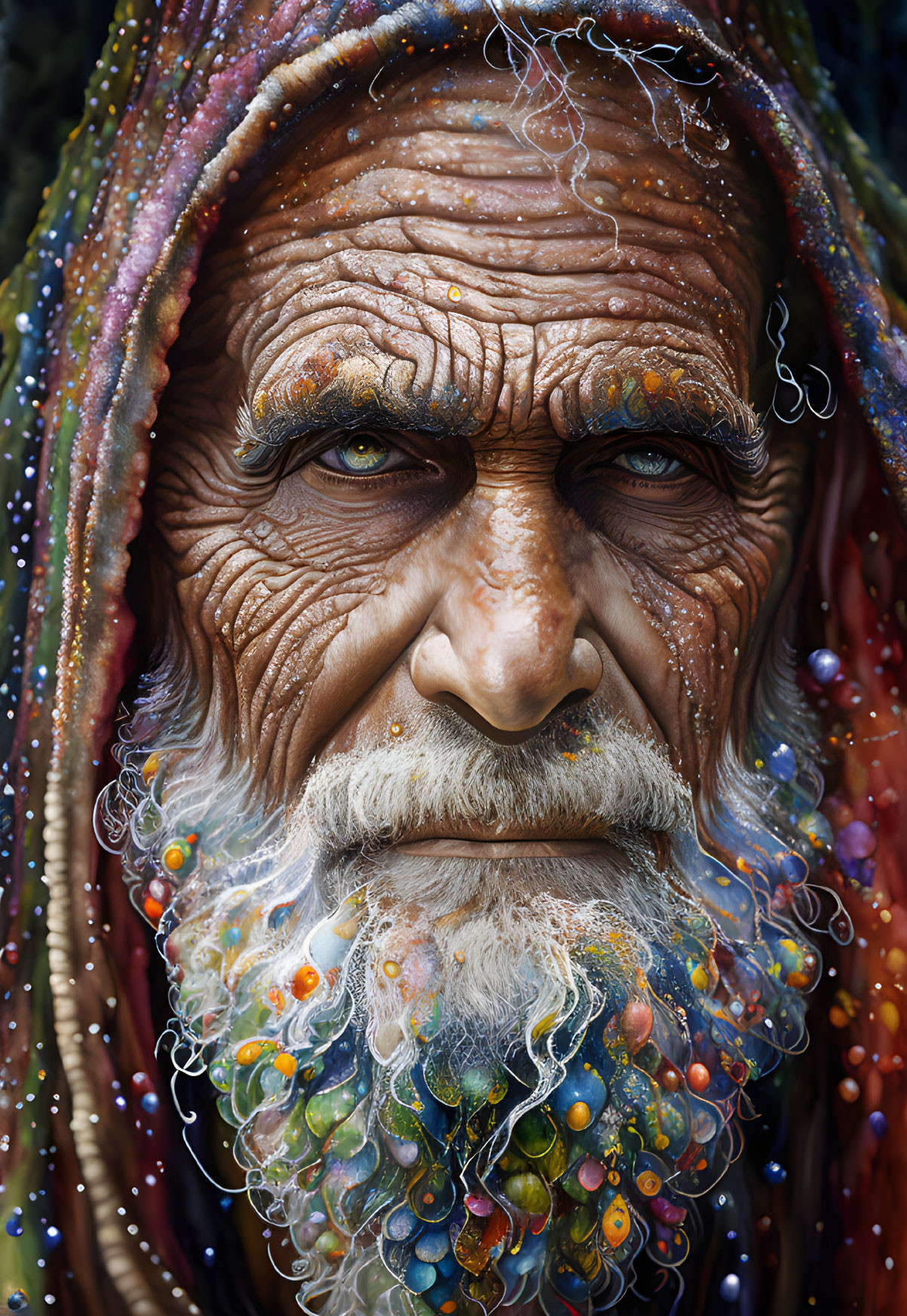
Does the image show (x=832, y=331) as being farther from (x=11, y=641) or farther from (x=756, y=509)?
(x=11, y=641)

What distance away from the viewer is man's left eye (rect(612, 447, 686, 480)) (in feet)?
4.49

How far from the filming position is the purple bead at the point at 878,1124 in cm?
146

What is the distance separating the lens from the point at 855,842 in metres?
1.49

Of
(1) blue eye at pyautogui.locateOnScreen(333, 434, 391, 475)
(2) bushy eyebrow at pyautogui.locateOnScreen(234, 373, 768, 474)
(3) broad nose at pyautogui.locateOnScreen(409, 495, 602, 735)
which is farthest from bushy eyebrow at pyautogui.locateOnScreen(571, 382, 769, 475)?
(1) blue eye at pyautogui.locateOnScreen(333, 434, 391, 475)

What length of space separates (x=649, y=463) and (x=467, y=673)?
1.50ft

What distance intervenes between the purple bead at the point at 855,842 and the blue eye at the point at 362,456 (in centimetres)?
92

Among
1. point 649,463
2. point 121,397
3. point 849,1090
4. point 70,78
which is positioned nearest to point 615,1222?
point 849,1090

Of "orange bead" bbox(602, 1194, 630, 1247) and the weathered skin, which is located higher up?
the weathered skin

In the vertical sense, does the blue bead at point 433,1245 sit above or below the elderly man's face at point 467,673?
below

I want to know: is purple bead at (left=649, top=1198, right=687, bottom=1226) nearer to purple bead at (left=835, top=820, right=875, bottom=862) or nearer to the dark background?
purple bead at (left=835, top=820, right=875, bottom=862)

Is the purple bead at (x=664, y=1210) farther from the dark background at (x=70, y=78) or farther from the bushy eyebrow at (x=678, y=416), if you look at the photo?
the dark background at (x=70, y=78)

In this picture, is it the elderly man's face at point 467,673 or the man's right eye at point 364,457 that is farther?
the man's right eye at point 364,457

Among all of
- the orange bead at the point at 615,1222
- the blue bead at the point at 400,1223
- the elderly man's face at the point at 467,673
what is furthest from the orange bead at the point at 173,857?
the orange bead at the point at 615,1222

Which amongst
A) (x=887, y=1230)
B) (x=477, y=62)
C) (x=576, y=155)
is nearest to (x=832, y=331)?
(x=576, y=155)
